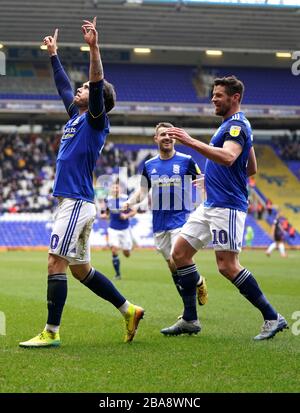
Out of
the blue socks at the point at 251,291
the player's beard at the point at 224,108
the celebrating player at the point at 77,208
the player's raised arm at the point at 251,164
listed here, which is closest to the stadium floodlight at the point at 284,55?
the player's raised arm at the point at 251,164

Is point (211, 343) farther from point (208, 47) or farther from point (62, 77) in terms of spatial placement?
point (208, 47)

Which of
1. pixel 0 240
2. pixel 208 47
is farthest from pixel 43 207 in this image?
pixel 208 47

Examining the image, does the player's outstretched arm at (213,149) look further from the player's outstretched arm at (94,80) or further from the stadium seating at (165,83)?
the stadium seating at (165,83)

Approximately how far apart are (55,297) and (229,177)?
211 cm

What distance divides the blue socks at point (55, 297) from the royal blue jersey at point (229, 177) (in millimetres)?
1759

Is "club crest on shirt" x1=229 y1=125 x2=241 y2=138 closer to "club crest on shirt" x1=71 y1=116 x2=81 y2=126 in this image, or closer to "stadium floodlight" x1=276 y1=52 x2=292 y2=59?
"club crest on shirt" x1=71 y1=116 x2=81 y2=126

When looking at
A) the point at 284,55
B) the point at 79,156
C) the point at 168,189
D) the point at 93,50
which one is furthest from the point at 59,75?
the point at 284,55

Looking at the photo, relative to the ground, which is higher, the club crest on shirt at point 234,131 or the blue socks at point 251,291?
the club crest on shirt at point 234,131

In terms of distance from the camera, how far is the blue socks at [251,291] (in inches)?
309

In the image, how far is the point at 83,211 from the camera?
7.40m

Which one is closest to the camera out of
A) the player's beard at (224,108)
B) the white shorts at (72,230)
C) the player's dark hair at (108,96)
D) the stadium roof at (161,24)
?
the white shorts at (72,230)

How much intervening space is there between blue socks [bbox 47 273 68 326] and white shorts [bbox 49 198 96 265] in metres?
0.22

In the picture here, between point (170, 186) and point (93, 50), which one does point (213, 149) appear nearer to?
point (93, 50)

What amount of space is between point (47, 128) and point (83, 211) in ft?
142
